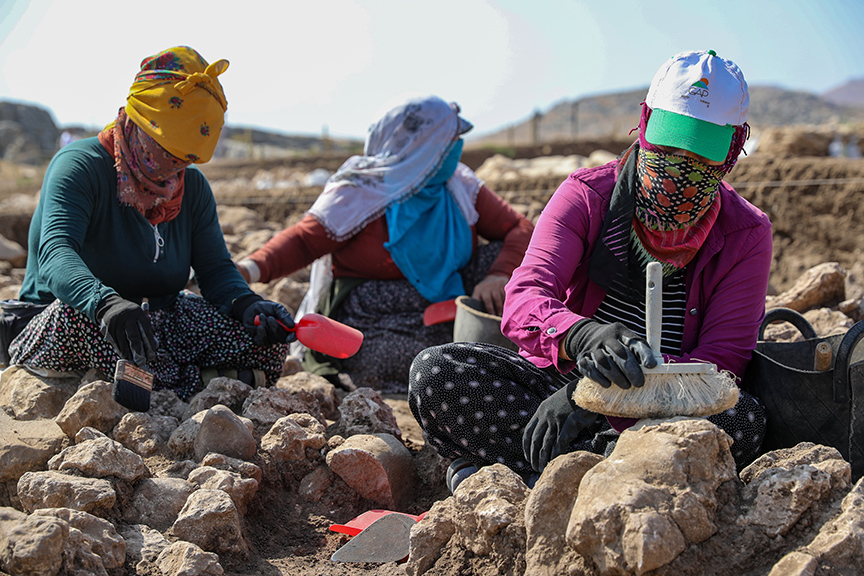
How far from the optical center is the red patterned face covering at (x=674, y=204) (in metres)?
2.02

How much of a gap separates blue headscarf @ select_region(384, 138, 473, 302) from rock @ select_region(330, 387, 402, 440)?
1.00 metres

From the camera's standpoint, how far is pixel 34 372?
2.79 meters

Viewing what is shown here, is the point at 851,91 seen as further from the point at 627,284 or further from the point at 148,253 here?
the point at 148,253

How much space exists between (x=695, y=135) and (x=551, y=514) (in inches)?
41.3

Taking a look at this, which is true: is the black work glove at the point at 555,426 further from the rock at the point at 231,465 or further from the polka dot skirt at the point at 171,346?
the polka dot skirt at the point at 171,346

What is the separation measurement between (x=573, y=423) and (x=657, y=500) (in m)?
0.41

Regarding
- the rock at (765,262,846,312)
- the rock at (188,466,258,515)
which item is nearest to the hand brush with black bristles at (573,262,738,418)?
the rock at (188,466,258,515)

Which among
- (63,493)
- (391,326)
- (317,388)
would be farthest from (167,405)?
(391,326)

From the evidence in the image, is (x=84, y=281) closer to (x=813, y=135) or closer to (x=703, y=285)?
(x=703, y=285)

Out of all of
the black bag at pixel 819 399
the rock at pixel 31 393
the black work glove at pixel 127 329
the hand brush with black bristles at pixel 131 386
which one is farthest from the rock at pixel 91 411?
the black bag at pixel 819 399

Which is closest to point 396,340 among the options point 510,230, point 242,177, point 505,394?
point 510,230

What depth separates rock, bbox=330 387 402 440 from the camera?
2703 millimetres

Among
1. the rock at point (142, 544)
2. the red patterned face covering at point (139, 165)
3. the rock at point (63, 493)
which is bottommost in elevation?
the rock at point (142, 544)

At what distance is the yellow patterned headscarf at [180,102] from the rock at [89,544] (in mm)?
1466
